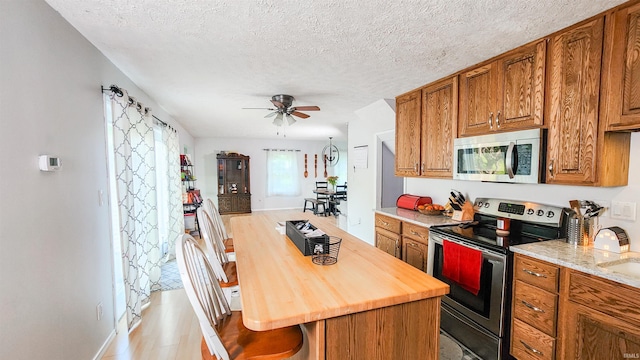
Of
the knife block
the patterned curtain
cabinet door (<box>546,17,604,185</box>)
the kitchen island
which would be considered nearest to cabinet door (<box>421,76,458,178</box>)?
the knife block

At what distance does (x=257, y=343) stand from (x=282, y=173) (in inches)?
301

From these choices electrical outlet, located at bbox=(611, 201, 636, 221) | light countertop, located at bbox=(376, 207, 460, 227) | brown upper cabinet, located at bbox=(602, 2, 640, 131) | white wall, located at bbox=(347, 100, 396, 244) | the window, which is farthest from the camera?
the window

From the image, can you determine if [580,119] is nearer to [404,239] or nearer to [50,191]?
[404,239]

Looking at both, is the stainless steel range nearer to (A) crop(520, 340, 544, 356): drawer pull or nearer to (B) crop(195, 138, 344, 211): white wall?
(A) crop(520, 340, 544, 356): drawer pull

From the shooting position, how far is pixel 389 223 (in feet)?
10.4

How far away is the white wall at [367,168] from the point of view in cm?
396

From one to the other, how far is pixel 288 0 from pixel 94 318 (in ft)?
8.09

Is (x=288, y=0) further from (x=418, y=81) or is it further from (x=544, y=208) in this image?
(x=544, y=208)

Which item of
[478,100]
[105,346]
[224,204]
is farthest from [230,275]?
[224,204]

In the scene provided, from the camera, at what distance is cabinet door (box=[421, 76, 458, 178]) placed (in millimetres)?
2658

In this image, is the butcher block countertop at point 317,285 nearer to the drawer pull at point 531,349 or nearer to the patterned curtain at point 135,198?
the drawer pull at point 531,349

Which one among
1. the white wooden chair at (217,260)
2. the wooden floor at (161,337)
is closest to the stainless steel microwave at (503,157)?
the white wooden chair at (217,260)

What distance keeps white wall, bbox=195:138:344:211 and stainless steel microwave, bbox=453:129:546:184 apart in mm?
6718

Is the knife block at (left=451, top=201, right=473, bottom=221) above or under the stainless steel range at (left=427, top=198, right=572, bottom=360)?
above
